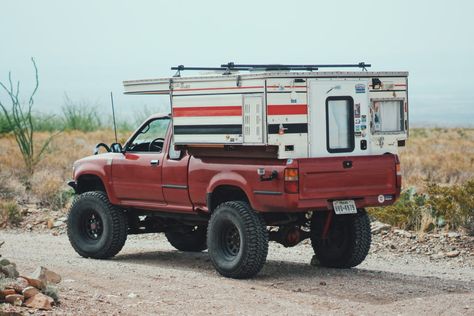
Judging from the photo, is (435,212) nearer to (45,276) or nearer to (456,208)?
(456,208)

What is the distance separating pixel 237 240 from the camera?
13531 millimetres

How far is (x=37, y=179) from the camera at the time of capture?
23.9 meters

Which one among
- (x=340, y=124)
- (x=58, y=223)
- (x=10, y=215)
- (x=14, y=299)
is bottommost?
(x=58, y=223)

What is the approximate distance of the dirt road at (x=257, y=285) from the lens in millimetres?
11320

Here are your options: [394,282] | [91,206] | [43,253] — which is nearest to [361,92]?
[394,282]

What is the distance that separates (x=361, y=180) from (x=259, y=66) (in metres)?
1.74

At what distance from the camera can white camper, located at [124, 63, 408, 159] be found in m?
12.6

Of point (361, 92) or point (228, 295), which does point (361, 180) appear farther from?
point (228, 295)

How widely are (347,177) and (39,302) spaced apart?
400cm

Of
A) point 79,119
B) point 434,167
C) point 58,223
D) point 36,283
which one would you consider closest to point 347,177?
point 36,283

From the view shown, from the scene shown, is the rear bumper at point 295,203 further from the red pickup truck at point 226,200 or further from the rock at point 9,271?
the rock at point 9,271

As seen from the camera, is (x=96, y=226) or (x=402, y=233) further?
(x=402, y=233)

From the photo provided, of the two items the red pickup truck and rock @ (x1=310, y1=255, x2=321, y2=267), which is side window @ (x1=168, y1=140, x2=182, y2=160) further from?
rock @ (x1=310, y1=255, x2=321, y2=267)

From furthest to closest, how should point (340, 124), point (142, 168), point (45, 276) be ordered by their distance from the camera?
point (142, 168) → point (340, 124) → point (45, 276)
